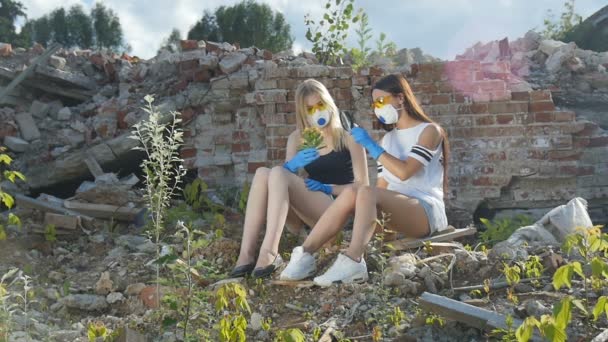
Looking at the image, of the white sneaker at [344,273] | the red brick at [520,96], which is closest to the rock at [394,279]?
the white sneaker at [344,273]

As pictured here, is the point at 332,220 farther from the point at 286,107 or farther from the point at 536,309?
the point at 286,107

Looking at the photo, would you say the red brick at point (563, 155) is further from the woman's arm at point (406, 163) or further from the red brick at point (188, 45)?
the red brick at point (188, 45)

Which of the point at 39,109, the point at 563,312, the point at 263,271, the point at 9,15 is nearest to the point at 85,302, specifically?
the point at 263,271

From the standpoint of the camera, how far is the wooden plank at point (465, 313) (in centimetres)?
338

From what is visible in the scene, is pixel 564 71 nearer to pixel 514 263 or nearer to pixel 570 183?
pixel 570 183

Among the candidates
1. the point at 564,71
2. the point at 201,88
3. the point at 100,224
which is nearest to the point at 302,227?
the point at 100,224

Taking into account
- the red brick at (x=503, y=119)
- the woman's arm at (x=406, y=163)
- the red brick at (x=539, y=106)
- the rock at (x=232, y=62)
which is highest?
the rock at (x=232, y=62)

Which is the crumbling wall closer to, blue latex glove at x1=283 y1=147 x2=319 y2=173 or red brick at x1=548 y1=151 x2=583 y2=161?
red brick at x1=548 y1=151 x2=583 y2=161

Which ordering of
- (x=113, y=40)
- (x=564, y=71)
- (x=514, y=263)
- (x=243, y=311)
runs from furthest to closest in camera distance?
(x=113, y=40) → (x=564, y=71) → (x=514, y=263) → (x=243, y=311)

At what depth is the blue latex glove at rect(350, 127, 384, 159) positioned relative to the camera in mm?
4438

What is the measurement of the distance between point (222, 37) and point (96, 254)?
15587 mm

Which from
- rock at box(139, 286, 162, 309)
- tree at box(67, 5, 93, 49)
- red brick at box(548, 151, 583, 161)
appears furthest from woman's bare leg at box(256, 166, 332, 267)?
tree at box(67, 5, 93, 49)

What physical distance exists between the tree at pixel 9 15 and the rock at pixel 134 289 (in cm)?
→ 1596

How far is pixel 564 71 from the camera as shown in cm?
796
